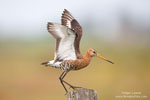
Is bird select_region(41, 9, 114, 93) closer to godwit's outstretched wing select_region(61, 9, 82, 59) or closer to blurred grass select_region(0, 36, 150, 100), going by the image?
godwit's outstretched wing select_region(61, 9, 82, 59)

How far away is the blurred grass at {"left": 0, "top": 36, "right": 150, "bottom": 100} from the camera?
17422 millimetres

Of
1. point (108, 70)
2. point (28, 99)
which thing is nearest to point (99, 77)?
point (108, 70)

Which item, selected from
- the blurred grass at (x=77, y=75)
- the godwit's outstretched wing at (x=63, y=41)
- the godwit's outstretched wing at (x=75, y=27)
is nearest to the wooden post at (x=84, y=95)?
the godwit's outstretched wing at (x=63, y=41)

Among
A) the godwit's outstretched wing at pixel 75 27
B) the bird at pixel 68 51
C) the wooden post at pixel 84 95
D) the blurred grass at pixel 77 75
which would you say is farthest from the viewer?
the blurred grass at pixel 77 75

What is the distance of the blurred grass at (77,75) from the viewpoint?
17.4m

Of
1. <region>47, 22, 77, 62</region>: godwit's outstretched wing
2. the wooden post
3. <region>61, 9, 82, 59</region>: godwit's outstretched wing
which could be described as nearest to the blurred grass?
<region>61, 9, 82, 59</region>: godwit's outstretched wing

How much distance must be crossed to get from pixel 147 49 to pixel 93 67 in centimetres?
616

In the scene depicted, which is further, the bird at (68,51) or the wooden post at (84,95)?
the bird at (68,51)

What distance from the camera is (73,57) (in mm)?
11867

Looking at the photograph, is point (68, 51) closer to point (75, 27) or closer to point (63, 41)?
point (63, 41)

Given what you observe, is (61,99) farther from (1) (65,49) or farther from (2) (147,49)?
(2) (147,49)

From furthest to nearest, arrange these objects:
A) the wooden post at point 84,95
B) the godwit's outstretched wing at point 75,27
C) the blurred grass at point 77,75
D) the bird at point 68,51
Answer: the blurred grass at point 77,75, the godwit's outstretched wing at point 75,27, the bird at point 68,51, the wooden post at point 84,95

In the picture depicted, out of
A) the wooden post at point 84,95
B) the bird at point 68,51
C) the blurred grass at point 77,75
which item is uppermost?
the bird at point 68,51

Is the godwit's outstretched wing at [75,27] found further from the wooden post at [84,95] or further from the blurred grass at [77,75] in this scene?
the blurred grass at [77,75]
